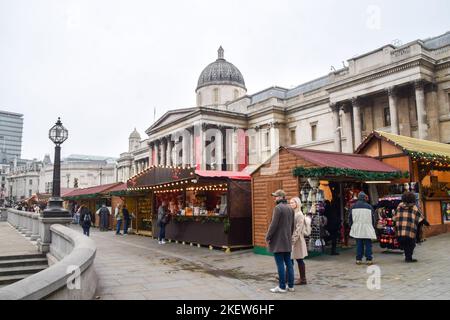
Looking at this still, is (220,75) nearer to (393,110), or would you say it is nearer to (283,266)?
(393,110)

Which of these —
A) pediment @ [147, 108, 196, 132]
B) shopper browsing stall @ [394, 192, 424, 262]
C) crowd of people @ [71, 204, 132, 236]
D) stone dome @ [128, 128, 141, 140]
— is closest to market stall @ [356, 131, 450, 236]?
shopper browsing stall @ [394, 192, 424, 262]

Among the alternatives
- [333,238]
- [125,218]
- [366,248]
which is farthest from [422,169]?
[125,218]

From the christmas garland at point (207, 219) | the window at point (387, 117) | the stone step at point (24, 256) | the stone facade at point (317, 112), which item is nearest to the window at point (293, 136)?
the stone facade at point (317, 112)

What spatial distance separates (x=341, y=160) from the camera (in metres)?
12.9

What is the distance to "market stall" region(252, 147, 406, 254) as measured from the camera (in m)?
11.5

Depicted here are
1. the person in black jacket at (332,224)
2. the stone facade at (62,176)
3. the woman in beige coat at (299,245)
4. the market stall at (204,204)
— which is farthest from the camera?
the stone facade at (62,176)

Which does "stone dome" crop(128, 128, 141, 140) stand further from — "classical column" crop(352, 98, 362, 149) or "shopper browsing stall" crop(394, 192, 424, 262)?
"shopper browsing stall" crop(394, 192, 424, 262)

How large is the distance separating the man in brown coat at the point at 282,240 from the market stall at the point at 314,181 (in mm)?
4141

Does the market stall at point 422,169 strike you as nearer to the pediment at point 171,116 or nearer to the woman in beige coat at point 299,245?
the woman in beige coat at point 299,245

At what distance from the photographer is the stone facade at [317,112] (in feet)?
102

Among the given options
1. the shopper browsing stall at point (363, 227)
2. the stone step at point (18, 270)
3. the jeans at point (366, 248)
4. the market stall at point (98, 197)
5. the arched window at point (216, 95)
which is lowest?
the stone step at point (18, 270)

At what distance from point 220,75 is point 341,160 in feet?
168
